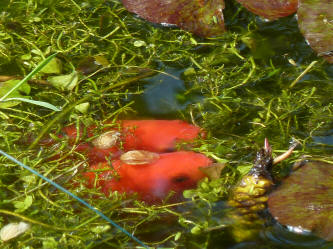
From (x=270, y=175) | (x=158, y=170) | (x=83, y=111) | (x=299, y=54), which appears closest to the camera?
(x=270, y=175)

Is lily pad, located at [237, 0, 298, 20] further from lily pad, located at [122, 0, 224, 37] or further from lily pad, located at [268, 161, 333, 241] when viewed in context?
lily pad, located at [268, 161, 333, 241]

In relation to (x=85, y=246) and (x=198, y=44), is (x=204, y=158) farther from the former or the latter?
(x=198, y=44)

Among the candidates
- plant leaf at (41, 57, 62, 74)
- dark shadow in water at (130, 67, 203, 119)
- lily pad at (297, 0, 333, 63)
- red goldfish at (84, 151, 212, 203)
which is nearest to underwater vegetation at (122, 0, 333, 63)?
lily pad at (297, 0, 333, 63)

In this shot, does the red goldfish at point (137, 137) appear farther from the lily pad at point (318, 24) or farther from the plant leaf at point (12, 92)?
the lily pad at point (318, 24)

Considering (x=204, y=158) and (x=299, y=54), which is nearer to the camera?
(x=204, y=158)

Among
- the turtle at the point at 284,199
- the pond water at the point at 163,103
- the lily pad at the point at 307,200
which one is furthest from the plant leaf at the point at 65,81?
the lily pad at the point at 307,200

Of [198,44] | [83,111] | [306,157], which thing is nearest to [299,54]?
[198,44]

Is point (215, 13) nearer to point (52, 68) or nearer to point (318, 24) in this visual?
point (318, 24)
